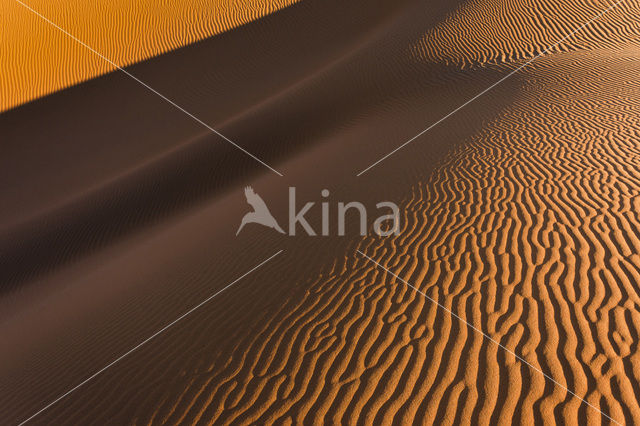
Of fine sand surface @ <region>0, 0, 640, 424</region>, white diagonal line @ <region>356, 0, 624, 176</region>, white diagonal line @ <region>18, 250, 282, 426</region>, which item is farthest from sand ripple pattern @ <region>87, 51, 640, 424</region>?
white diagonal line @ <region>356, 0, 624, 176</region>

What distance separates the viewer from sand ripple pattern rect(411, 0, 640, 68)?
1450cm

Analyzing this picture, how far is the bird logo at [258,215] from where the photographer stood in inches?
314

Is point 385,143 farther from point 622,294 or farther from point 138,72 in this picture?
point 138,72

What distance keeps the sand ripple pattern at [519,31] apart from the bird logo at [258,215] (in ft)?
27.0

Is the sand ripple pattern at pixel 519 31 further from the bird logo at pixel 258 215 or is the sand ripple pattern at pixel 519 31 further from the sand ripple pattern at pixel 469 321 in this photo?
the bird logo at pixel 258 215

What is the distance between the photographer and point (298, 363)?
14.8 ft

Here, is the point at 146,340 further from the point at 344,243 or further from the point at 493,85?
the point at 493,85

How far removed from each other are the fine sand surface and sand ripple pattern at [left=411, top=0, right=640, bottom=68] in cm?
12

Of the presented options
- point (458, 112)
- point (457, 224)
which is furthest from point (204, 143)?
point (457, 224)

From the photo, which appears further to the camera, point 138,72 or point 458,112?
point 138,72

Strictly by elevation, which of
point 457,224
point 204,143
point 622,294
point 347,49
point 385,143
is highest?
point 347,49

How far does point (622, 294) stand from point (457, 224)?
221 centimetres

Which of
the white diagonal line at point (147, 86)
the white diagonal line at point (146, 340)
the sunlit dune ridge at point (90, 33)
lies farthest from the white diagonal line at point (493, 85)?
the sunlit dune ridge at point (90, 33)

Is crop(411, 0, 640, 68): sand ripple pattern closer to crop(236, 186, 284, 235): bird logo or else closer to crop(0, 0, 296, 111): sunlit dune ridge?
crop(0, 0, 296, 111): sunlit dune ridge
